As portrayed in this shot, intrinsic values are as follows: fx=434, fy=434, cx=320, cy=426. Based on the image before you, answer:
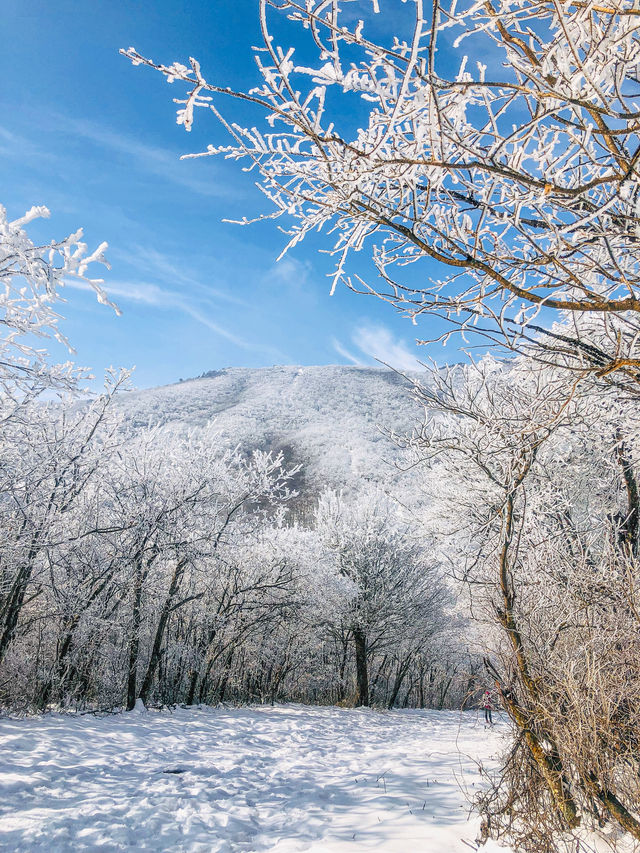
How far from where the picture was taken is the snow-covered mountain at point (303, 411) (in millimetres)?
83312

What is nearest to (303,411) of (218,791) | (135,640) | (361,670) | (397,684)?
(397,684)

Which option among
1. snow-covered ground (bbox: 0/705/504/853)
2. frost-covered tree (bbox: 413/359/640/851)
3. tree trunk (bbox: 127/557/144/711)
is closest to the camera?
frost-covered tree (bbox: 413/359/640/851)

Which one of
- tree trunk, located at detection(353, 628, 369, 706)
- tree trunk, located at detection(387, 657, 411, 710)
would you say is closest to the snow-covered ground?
tree trunk, located at detection(353, 628, 369, 706)

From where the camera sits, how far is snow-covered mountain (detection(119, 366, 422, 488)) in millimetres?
83312

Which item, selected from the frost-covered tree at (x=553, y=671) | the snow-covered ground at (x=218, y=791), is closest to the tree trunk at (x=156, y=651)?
the snow-covered ground at (x=218, y=791)

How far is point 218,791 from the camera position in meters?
4.70

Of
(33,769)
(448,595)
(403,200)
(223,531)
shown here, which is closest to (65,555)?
(223,531)

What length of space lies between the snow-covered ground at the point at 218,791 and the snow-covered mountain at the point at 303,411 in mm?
62695

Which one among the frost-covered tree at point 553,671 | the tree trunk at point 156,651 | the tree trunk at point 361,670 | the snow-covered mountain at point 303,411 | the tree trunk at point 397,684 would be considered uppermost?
the snow-covered mountain at point 303,411

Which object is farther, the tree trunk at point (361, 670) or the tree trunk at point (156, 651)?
the tree trunk at point (361, 670)

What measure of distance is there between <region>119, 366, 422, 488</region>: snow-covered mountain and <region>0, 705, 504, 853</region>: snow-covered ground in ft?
206

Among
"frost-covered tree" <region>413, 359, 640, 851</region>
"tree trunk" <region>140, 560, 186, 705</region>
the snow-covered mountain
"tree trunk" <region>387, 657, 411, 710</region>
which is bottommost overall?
"tree trunk" <region>387, 657, 411, 710</region>

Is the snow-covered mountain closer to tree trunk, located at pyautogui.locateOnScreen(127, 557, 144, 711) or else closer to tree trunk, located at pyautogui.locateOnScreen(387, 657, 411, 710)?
tree trunk, located at pyautogui.locateOnScreen(387, 657, 411, 710)

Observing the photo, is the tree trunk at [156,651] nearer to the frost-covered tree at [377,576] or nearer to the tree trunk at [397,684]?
the frost-covered tree at [377,576]
